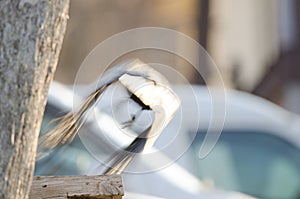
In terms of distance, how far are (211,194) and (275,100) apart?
6361mm

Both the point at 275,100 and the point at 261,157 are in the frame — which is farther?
the point at 275,100

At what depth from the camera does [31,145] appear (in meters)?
1.95

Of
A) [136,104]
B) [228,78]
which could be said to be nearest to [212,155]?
[136,104]

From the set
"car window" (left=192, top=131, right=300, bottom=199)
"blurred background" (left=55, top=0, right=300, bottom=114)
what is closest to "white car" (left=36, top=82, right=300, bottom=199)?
"car window" (left=192, top=131, right=300, bottom=199)

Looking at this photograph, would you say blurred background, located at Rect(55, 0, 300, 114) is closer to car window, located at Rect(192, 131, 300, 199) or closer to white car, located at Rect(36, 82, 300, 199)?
white car, located at Rect(36, 82, 300, 199)

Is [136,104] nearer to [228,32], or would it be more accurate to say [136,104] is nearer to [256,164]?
[256,164]

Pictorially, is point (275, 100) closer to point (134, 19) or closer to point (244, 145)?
point (134, 19)

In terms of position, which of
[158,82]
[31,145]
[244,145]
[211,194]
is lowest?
[31,145]

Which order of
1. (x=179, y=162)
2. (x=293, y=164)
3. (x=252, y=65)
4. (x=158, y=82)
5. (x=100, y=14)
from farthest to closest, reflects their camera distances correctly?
(x=252, y=65)
(x=100, y=14)
(x=293, y=164)
(x=179, y=162)
(x=158, y=82)

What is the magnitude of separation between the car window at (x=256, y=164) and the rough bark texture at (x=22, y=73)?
293 centimetres

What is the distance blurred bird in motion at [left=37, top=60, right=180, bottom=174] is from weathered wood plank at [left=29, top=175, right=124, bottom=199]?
0.33 meters

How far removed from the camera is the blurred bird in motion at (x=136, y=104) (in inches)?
107

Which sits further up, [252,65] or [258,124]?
[252,65]

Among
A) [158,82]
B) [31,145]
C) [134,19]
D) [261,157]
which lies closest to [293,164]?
[261,157]
